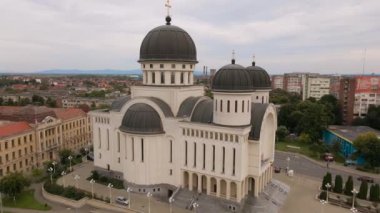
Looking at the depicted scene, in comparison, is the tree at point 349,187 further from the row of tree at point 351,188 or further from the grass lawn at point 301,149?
the grass lawn at point 301,149

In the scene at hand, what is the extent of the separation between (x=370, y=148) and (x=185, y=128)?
1384 inches

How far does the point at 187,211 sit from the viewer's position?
3666 centimetres

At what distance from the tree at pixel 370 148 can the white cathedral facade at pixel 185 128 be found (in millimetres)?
20939

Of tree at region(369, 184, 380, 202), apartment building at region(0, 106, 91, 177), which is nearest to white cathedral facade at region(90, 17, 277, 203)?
apartment building at region(0, 106, 91, 177)

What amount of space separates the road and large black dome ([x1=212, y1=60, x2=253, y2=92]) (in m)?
23.1

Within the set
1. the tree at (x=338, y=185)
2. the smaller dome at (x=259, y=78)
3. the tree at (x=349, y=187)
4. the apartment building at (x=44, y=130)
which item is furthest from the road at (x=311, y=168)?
the apartment building at (x=44, y=130)

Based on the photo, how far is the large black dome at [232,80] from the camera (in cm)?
3631

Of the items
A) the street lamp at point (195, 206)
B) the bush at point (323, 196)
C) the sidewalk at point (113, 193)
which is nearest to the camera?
the street lamp at point (195, 206)

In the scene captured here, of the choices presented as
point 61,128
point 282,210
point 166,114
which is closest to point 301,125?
point 282,210

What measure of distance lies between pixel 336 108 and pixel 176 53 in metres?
63.5

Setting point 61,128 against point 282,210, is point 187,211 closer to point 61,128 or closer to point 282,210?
point 282,210

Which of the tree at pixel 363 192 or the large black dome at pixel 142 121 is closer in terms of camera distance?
the large black dome at pixel 142 121

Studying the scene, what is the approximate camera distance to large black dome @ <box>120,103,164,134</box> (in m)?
39.1

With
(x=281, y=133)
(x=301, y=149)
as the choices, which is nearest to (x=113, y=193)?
(x=301, y=149)
